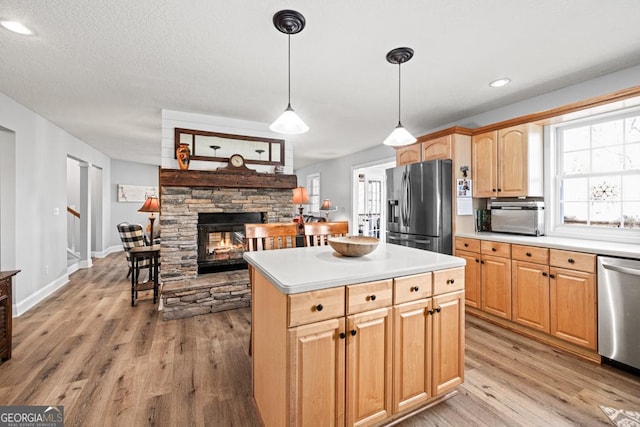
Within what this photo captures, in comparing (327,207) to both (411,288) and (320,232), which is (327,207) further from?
(411,288)

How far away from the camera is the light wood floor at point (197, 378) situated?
170cm

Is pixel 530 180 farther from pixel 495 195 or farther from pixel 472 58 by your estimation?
pixel 472 58

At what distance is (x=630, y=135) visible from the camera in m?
2.57


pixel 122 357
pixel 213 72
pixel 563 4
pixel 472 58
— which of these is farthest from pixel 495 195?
pixel 122 357

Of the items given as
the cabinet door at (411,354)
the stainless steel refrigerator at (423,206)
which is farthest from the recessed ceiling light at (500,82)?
the cabinet door at (411,354)

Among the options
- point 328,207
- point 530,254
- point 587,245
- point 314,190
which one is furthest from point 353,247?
point 314,190

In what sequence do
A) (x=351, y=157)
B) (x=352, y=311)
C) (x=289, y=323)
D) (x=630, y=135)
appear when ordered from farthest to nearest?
(x=351, y=157) → (x=630, y=135) → (x=352, y=311) → (x=289, y=323)

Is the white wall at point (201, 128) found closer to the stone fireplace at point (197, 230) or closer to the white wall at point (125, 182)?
the stone fireplace at point (197, 230)

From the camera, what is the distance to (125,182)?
744cm

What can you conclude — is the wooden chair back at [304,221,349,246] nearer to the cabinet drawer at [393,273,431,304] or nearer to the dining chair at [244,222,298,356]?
the dining chair at [244,222,298,356]

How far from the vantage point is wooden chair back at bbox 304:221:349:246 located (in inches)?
96.0

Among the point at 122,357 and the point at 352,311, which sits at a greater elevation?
the point at 352,311

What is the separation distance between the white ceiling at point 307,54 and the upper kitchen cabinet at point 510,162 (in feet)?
1.43

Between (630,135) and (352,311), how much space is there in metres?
3.16
